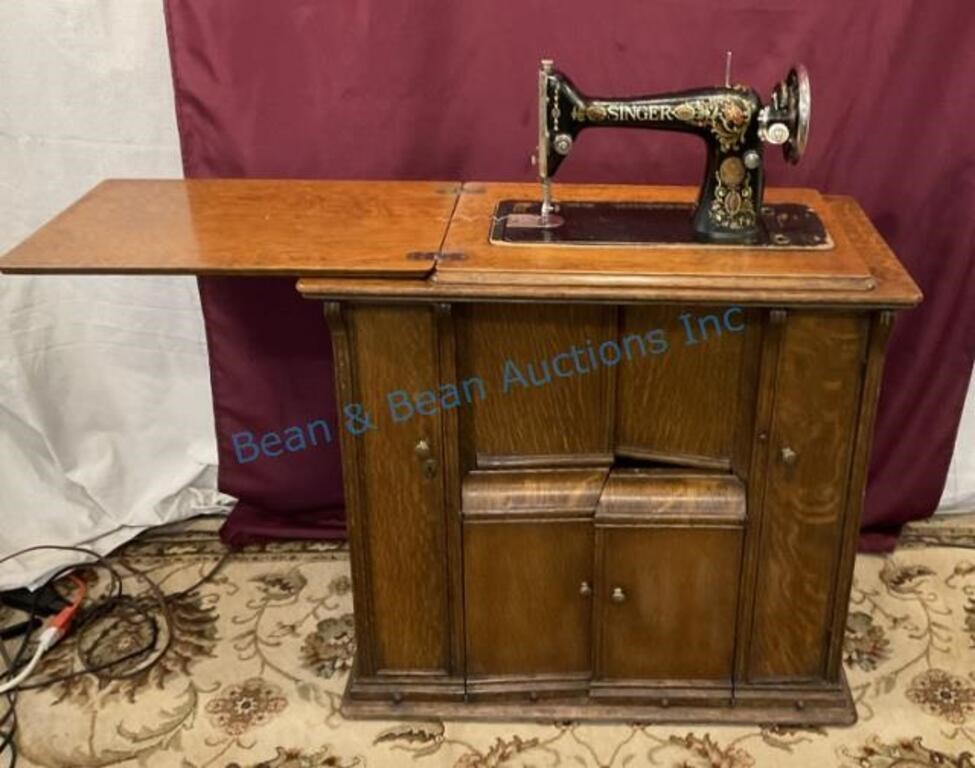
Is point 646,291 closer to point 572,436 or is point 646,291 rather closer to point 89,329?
point 572,436

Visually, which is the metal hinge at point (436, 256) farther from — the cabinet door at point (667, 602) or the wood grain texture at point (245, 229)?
the cabinet door at point (667, 602)

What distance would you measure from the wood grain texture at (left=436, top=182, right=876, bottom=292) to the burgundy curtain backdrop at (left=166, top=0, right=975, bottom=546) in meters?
0.34

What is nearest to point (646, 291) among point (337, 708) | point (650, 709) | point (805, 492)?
point (805, 492)

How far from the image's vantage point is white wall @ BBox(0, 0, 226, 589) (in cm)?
190

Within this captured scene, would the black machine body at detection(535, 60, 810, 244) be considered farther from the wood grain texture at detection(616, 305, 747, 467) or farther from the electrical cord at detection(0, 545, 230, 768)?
the electrical cord at detection(0, 545, 230, 768)

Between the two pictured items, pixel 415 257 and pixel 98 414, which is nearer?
pixel 415 257

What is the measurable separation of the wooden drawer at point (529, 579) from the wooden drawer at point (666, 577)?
0.03 m

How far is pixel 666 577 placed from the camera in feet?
5.49

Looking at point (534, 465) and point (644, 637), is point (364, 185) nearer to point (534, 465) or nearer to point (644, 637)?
point (534, 465)

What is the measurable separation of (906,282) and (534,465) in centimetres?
58

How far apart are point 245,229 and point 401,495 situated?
45 cm

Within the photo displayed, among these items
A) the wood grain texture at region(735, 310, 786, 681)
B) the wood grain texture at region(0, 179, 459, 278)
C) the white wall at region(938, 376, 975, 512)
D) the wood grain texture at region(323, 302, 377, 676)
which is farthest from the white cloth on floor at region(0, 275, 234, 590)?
the white wall at region(938, 376, 975, 512)

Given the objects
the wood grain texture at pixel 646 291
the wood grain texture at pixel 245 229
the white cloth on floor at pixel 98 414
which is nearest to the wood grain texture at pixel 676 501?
A: the wood grain texture at pixel 646 291

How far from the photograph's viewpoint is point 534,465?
1.64 metres
